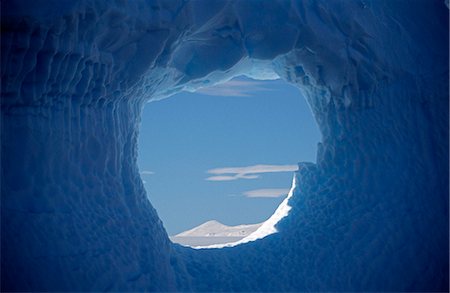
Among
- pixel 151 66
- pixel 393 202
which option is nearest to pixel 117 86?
pixel 151 66

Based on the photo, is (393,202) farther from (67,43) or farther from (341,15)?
(67,43)

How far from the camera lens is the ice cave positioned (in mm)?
3414

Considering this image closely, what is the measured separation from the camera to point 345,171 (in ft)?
16.2

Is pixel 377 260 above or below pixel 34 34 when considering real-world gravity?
below

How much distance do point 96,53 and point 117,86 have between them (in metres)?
0.37

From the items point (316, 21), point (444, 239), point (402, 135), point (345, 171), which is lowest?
point (444, 239)

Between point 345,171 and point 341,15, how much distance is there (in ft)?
4.90

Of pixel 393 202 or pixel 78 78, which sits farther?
pixel 393 202

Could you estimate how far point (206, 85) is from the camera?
5410mm

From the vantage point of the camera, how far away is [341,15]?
189 inches

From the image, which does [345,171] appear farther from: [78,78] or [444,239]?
[78,78]

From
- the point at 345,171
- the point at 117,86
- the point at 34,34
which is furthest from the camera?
the point at 345,171

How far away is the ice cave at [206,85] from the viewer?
341 cm

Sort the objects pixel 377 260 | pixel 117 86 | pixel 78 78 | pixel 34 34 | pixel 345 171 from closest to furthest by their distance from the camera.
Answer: pixel 34 34
pixel 78 78
pixel 117 86
pixel 377 260
pixel 345 171
